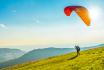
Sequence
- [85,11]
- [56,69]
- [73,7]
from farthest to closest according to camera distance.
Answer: [56,69] < [73,7] < [85,11]

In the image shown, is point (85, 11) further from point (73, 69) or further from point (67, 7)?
point (73, 69)

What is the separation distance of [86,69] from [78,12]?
9.58 meters

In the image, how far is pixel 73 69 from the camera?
108 ft

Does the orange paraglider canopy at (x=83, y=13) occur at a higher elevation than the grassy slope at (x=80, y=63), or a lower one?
higher

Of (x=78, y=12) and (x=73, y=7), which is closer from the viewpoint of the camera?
(x=78, y=12)

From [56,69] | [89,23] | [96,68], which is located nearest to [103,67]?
[96,68]

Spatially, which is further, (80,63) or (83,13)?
(80,63)

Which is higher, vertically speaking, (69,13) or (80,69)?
(69,13)

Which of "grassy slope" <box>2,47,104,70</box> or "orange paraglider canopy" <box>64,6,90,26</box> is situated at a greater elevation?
"orange paraglider canopy" <box>64,6,90,26</box>

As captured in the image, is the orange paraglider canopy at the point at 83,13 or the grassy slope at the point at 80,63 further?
the grassy slope at the point at 80,63

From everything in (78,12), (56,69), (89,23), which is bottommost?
(56,69)

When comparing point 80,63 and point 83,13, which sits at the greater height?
point 83,13

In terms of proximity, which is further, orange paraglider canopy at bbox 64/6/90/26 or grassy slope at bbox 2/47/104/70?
grassy slope at bbox 2/47/104/70

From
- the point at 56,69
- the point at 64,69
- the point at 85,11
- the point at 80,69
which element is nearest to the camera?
the point at 85,11
